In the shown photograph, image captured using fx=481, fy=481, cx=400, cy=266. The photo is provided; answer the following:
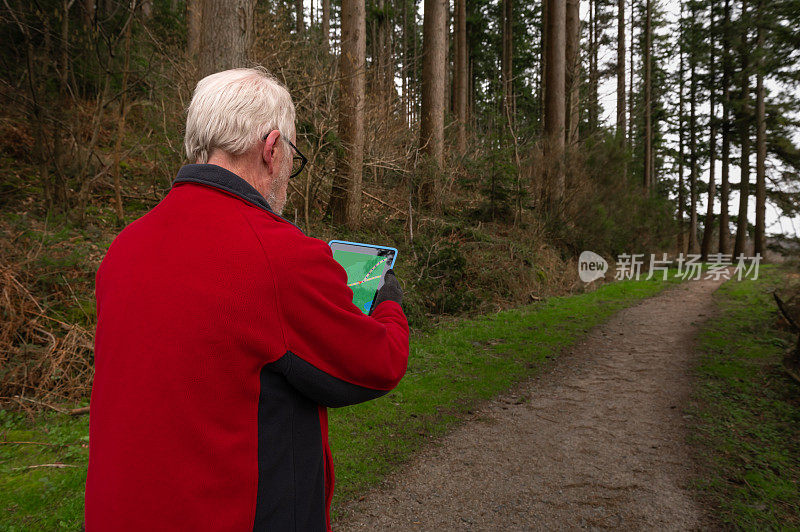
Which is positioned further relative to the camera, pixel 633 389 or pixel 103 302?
pixel 633 389

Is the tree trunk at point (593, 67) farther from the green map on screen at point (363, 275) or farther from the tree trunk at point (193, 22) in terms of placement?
the green map on screen at point (363, 275)

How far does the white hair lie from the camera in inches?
61.4

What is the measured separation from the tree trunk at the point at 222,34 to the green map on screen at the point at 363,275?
15.9 ft

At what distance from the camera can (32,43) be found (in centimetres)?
746

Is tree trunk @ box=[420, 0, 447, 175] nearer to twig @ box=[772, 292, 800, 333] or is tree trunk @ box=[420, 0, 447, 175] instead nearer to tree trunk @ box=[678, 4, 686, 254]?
twig @ box=[772, 292, 800, 333]

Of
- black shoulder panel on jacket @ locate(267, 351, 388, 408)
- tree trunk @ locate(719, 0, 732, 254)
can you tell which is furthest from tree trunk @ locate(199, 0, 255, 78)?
tree trunk @ locate(719, 0, 732, 254)

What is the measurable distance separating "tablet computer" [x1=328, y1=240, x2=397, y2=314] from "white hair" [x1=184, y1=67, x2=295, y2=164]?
59cm

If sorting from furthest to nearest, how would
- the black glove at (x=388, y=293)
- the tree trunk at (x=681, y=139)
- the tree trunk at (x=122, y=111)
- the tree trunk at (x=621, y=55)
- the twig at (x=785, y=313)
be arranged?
1. the tree trunk at (x=681, y=139)
2. the tree trunk at (x=621, y=55)
3. the tree trunk at (x=122, y=111)
4. the twig at (x=785, y=313)
5. the black glove at (x=388, y=293)

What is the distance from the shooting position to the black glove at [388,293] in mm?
1894

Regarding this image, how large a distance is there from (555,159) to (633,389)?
997 centimetres

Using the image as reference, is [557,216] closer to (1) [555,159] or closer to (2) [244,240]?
(1) [555,159]

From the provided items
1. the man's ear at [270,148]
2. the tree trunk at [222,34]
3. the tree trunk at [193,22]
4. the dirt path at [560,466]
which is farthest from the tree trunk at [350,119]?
the man's ear at [270,148]

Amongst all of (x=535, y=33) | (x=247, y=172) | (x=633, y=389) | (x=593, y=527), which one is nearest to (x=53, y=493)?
(x=247, y=172)

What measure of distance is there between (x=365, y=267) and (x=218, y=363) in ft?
3.07
